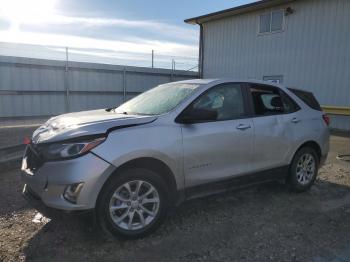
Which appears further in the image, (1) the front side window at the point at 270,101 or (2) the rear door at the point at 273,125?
(1) the front side window at the point at 270,101

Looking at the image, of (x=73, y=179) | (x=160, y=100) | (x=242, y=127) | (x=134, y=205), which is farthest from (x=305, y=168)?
(x=73, y=179)

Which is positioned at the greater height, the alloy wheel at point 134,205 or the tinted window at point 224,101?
the tinted window at point 224,101

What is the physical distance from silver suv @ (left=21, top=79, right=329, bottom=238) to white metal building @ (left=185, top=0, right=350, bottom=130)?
8.85 metres

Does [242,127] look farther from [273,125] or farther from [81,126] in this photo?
[81,126]

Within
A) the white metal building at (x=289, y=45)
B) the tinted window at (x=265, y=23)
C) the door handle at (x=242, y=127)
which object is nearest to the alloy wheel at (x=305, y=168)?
the door handle at (x=242, y=127)

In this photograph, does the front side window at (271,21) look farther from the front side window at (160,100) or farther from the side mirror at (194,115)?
the side mirror at (194,115)

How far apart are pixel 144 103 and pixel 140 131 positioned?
110 centimetres

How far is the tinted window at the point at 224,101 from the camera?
14.8 ft

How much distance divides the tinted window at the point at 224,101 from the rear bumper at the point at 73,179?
139 centimetres

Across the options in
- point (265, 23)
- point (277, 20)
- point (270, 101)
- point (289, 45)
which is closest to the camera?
point (270, 101)

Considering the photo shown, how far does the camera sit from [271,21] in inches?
612

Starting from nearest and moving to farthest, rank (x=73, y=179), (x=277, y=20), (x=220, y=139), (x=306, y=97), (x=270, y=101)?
(x=73, y=179), (x=220, y=139), (x=270, y=101), (x=306, y=97), (x=277, y=20)

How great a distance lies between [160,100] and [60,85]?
9.78 metres

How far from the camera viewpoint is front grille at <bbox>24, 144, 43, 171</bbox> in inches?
147
